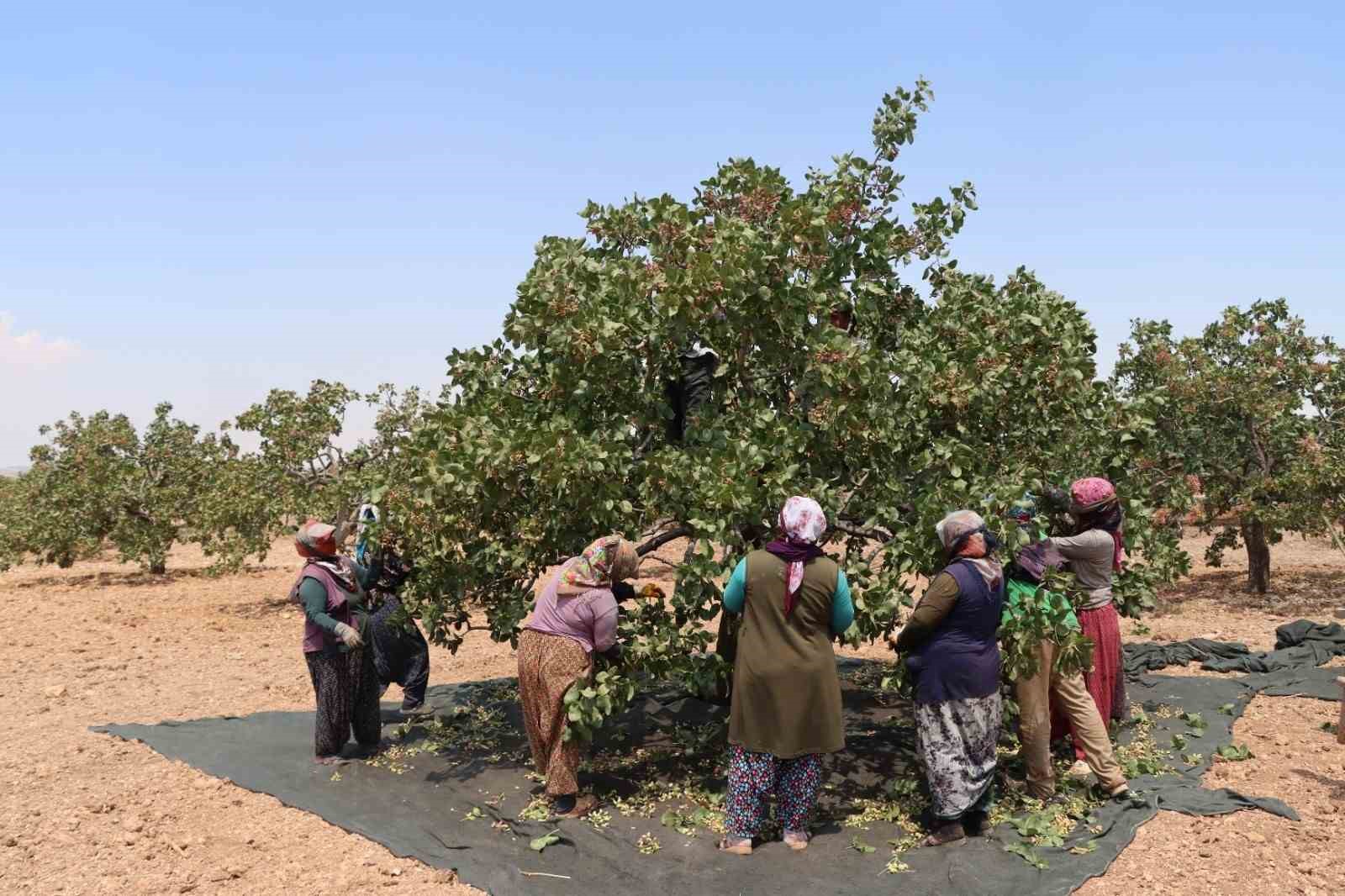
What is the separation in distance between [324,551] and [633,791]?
242 centimetres

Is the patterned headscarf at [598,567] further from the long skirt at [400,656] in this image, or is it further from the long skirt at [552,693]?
the long skirt at [400,656]

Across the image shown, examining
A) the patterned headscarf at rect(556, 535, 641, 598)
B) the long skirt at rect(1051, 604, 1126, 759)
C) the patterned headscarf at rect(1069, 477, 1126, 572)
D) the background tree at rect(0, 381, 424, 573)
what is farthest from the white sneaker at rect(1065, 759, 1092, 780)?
the background tree at rect(0, 381, 424, 573)

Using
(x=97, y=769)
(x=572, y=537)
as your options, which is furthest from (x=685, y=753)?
(x=97, y=769)

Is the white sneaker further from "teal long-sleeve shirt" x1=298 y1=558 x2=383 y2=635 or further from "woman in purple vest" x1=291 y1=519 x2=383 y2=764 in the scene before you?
"teal long-sleeve shirt" x1=298 y1=558 x2=383 y2=635

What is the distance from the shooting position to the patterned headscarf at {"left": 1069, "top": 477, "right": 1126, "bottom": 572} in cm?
550

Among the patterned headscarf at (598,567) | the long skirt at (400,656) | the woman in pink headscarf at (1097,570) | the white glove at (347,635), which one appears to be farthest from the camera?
the long skirt at (400,656)

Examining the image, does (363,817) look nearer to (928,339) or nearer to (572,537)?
(572,537)

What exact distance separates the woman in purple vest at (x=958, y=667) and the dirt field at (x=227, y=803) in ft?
2.00

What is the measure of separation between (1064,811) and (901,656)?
1287 mm

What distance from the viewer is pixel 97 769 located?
243 inches

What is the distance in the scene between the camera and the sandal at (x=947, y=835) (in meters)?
4.77

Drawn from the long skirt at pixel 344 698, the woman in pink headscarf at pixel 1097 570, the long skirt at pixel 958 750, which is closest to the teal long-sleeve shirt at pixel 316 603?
the long skirt at pixel 344 698

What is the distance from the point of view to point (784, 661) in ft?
15.1

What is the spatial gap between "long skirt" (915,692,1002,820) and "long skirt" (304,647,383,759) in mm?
3592
